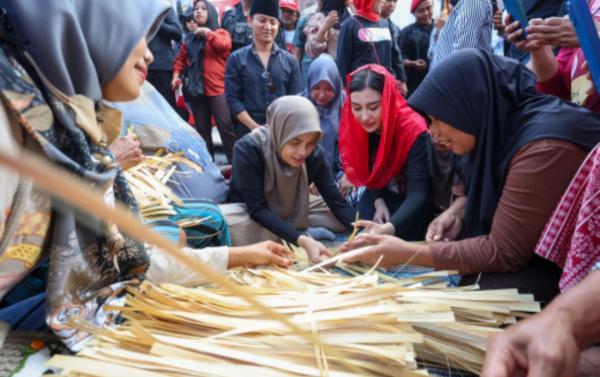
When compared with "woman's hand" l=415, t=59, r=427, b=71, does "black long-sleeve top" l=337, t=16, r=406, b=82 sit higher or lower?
higher

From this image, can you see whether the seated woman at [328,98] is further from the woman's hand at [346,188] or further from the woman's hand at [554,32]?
the woman's hand at [554,32]

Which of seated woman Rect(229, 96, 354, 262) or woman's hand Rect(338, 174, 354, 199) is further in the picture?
woman's hand Rect(338, 174, 354, 199)

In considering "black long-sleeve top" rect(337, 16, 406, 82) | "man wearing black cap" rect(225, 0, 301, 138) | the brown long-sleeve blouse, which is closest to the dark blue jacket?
"man wearing black cap" rect(225, 0, 301, 138)

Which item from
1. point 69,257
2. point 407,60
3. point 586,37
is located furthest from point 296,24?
point 69,257

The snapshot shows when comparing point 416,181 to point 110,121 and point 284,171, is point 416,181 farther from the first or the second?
point 110,121

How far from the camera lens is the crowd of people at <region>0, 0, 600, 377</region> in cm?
107

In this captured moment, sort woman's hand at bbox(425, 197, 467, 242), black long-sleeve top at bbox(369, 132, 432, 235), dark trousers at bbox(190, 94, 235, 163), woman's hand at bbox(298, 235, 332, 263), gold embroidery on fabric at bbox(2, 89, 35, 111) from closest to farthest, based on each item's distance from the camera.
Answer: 1. gold embroidery on fabric at bbox(2, 89, 35, 111)
2. woman's hand at bbox(298, 235, 332, 263)
3. woman's hand at bbox(425, 197, 467, 242)
4. black long-sleeve top at bbox(369, 132, 432, 235)
5. dark trousers at bbox(190, 94, 235, 163)

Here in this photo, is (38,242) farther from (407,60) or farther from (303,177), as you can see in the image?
(407,60)

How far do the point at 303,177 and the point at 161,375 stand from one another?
86.9 inches

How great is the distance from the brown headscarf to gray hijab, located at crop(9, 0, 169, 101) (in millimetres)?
1602

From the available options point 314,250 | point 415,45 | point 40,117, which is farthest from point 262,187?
point 415,45

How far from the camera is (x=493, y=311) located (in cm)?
147

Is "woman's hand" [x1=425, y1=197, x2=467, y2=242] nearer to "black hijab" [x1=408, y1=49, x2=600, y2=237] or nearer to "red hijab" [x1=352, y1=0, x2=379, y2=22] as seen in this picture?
"black hijab" [x1=408, y1=49, x2=600, y2=237]

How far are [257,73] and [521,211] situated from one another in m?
3.10
